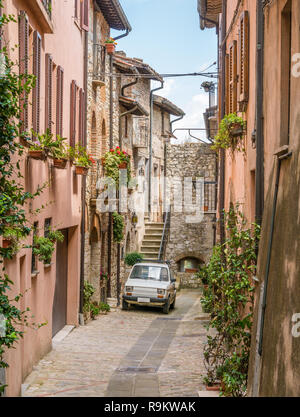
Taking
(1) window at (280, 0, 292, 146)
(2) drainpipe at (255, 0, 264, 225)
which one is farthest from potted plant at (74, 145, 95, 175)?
(1) window at (280, 0, 292, 146)

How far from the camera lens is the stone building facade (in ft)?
95.6

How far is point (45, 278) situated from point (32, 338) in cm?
169

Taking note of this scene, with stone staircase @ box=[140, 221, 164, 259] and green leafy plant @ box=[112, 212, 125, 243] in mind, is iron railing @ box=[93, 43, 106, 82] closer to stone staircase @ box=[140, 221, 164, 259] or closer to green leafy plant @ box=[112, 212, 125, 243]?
green leafy plant @ box=[112, 212, 125, 243]

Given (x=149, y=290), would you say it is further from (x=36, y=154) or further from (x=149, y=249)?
(x=36, y=154)

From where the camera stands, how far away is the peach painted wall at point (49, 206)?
870cm

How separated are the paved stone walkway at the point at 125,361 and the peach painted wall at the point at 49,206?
17.7 inches

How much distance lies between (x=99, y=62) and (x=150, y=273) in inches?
268

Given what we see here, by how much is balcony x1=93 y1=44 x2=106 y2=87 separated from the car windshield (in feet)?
19.9

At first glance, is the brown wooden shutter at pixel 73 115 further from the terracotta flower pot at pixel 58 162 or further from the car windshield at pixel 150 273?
the car windshield at pixel 150 273

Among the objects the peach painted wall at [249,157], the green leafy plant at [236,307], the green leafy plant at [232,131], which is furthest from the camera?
the green leafy plant at [232,131]

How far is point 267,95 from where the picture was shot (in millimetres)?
8086

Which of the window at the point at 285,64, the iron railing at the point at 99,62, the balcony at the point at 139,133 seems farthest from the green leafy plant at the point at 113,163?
the window at the point at 285,64

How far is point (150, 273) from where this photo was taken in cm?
2030
